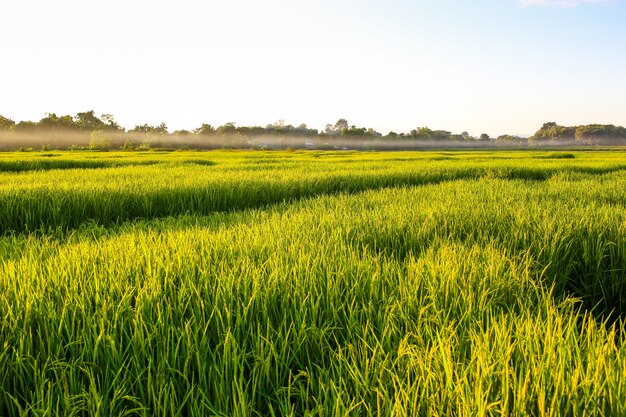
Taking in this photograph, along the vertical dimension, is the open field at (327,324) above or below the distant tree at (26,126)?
below

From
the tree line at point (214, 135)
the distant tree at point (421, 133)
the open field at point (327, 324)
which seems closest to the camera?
the open field at point (327, 324)

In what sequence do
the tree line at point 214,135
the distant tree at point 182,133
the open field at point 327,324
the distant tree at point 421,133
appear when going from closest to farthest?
the open field at point 327,324, the tree line at point 214,135, the distant tree at point 182,133, the distant tree at point 421,133

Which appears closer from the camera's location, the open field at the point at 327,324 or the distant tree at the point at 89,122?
the open field at the point at 327,324

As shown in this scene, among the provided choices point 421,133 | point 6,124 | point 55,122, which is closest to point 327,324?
point 55,122

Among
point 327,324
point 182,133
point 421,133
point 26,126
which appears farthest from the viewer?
point 421,133

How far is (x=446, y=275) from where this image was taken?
183 centimetres

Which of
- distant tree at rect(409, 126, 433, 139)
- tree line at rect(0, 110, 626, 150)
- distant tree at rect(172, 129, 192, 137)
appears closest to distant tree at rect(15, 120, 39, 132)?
tree line at rect(0, 110, 626, 150)

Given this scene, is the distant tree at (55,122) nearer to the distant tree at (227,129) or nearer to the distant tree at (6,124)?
the distant tree at (6,124)

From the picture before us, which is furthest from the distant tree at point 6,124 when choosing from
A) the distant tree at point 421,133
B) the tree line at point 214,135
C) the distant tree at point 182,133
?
the distant tree at point 421,133

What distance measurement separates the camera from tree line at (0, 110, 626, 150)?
7975 centimetres

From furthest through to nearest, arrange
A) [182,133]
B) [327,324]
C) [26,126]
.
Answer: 1. [182,133]
2. [26,126]
3. [327,324]

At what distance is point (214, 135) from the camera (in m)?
103

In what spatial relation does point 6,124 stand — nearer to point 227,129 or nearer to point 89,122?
point 89,122

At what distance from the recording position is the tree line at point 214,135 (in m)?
79.8
